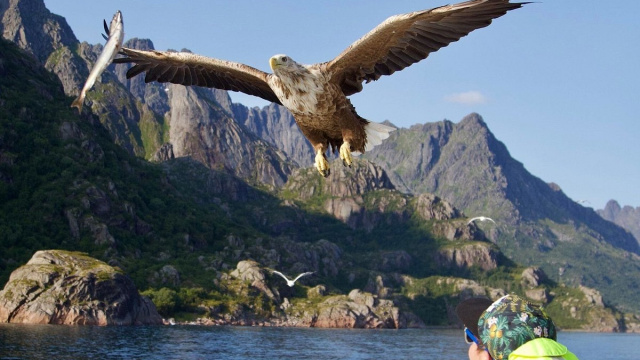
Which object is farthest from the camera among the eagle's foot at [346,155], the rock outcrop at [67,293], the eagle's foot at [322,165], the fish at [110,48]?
the rock outcrop at [67,293]

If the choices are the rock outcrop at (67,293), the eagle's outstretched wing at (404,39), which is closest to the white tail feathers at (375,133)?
the eagle's outstretched wing at (404,39)

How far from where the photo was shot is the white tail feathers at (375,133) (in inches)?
423

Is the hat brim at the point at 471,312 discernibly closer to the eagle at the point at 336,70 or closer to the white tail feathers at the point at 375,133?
the eagle at the point at 336,70

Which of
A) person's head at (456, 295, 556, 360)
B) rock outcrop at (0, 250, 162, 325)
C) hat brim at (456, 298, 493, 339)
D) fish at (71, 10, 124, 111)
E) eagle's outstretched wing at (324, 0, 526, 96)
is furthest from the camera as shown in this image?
rock outcrop at (0, 250, 162, 325)

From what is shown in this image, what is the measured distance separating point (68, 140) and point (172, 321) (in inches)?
2646

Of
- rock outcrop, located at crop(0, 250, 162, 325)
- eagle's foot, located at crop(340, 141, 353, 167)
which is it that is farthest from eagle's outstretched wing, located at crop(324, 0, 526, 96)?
rock outcrop, located at crop(0, 250, 162, 325)

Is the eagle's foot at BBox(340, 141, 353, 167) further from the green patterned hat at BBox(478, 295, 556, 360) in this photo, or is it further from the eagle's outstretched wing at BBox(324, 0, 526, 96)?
Answer: the green patterned hat at BBox(478, 295, 556, 360)

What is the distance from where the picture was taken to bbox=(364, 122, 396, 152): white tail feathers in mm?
10750

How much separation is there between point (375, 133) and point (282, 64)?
254cm

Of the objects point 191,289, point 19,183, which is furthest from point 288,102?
point 19,183

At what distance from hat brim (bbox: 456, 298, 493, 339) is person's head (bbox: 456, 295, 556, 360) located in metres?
0.07

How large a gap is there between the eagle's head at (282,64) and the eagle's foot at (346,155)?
3.95 ft

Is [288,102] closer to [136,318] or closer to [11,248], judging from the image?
[136,318]

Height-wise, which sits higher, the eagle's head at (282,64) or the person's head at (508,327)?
the eagle's head at (282,64)
